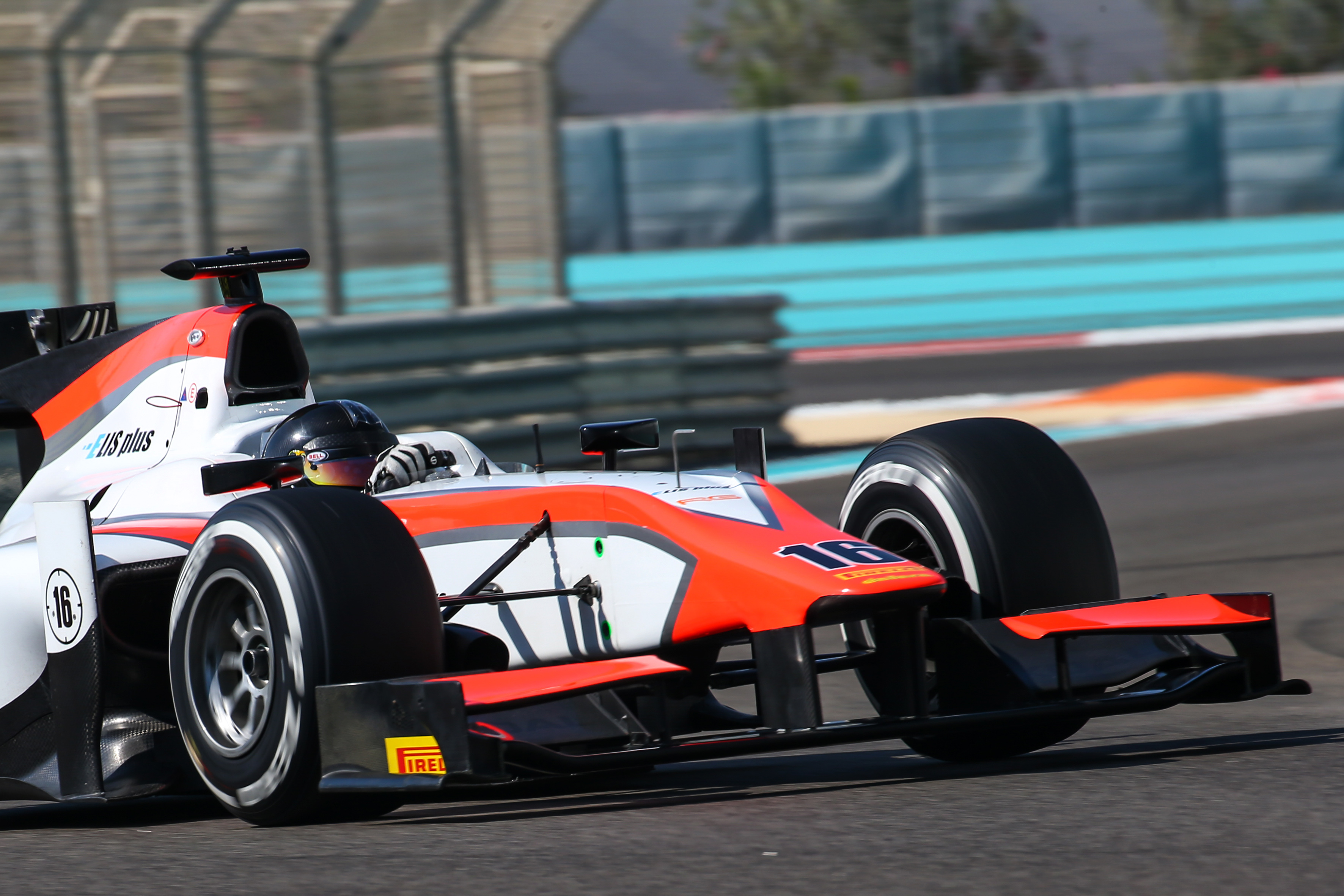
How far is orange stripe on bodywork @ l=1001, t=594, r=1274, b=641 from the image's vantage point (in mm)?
4855

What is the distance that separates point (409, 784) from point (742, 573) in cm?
95

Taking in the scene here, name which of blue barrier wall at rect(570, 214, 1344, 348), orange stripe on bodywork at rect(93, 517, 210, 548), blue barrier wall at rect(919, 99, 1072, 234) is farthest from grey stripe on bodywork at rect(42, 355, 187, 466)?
blue barrier wall at rect(919, 99, 1072, 234)

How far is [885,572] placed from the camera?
467cm

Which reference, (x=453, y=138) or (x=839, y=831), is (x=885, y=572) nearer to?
(x=839, y=831)

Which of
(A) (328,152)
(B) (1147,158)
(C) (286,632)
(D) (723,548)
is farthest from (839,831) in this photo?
(B) (1147,158)

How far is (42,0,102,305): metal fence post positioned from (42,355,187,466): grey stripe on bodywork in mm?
4089

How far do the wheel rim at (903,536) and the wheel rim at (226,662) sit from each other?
167cm

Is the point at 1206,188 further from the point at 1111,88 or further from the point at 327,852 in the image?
the point at 327,852

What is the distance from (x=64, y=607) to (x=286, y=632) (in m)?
0.96

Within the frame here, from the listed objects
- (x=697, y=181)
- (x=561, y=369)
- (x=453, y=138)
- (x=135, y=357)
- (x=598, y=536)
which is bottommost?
(x=598, y=536)

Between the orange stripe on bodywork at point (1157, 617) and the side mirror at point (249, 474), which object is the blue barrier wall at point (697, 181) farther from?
the orange stripe on bodywork at point (1157, 617)

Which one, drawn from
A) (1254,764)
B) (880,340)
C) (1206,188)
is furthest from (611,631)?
(1206,188)

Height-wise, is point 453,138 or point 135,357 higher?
point 453,138

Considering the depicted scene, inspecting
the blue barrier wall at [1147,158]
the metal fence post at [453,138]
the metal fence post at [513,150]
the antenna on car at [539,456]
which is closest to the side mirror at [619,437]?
the antenna on car at [539,456]
